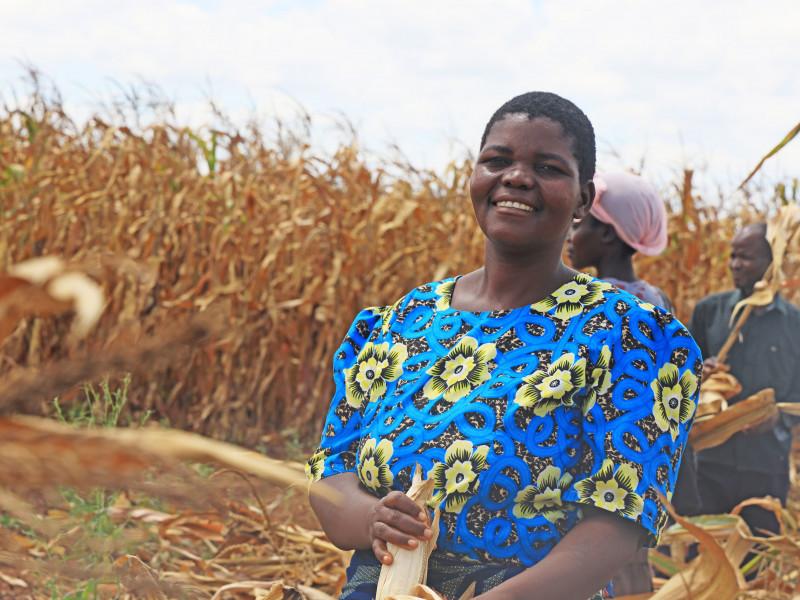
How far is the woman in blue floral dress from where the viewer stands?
1.38 meters

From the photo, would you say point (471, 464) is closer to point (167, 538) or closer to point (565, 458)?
point (565, 458)

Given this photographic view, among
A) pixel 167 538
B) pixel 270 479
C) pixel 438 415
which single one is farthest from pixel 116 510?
pixel 270 479

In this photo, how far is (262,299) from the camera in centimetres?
539

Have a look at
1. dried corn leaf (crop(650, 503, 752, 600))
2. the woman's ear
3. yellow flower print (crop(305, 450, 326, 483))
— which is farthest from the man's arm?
yellow flower print (crop(305, 450, 326, 483))

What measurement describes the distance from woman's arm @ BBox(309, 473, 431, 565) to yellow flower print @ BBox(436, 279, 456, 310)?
29 centimetres

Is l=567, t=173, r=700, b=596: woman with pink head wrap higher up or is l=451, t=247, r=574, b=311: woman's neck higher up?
l=567, t=173, r=700, b=596: woman with pink head wrap

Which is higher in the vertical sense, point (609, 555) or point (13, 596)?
point (609, 555)

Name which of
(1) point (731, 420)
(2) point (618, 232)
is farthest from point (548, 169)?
(1) point (731, 420)

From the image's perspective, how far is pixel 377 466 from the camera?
1.46m

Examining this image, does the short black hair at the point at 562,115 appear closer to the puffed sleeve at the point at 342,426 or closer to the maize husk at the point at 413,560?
the puffed sleeve at the point at 342,426

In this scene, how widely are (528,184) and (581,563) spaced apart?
0.54m

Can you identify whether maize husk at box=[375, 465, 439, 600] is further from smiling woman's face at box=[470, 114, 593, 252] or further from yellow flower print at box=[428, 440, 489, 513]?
smiling woman's face at box=[470, 114, 593, 252]

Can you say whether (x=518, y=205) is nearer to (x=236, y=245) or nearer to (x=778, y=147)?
(x=778, y=147)

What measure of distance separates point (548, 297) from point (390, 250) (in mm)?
4271
